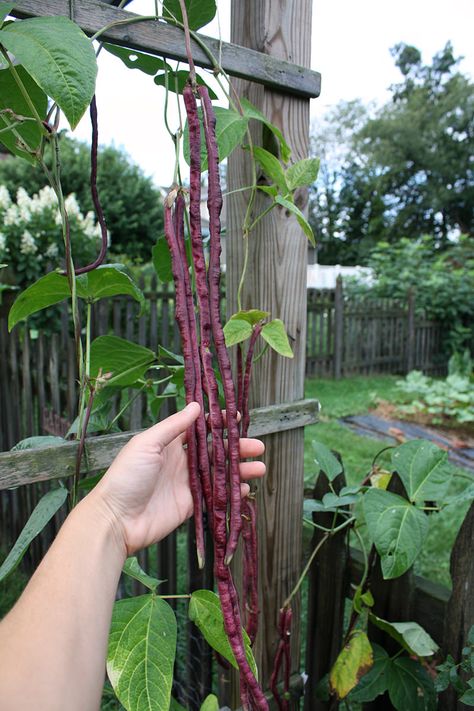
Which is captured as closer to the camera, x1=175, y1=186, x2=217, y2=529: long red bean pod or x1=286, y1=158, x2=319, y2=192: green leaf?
x1=175, y1=186, x2=217, y2=529: long red bean pod

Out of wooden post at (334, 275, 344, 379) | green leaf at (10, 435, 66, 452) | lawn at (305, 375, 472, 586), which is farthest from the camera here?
wooden post at (334, 275, 344, 379)

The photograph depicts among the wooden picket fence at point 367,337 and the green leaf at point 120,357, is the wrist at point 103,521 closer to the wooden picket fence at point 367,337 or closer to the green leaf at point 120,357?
the green leaf at point 120,357

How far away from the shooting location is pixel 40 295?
3.19 feet

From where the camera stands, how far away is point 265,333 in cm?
105

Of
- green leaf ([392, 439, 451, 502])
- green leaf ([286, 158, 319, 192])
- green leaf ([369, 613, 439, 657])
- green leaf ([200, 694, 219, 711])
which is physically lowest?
green leaf ([369, 613, 439, 657])

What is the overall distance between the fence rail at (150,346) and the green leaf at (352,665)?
0.97 meters

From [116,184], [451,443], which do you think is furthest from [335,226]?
[451,443]

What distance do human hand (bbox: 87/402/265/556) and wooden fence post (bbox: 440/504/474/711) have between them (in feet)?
2.37

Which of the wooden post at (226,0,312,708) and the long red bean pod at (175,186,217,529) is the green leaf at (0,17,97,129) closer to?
the long red bean pod at (175,186,217,529)

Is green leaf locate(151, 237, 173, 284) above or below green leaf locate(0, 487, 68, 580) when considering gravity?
above

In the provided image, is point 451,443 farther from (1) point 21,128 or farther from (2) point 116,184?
(2) point 116,184

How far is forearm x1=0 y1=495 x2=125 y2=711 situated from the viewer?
0.60 m

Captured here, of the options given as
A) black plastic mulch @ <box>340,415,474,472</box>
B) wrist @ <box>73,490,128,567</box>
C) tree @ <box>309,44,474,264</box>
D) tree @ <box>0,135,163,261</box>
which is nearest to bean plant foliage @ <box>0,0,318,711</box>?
wrist @ <box>73,490,128,567</box>

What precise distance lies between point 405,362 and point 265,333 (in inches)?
379
